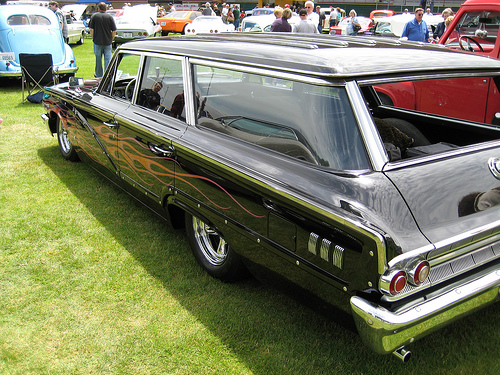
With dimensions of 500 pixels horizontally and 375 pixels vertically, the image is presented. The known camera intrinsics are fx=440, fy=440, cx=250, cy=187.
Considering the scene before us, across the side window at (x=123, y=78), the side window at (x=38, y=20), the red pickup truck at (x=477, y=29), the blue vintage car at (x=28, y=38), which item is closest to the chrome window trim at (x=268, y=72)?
the side window at (x=123, y=78)

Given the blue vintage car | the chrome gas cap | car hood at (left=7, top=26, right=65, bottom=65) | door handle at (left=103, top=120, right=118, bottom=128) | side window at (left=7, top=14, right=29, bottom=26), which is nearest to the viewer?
the chrome gas cap

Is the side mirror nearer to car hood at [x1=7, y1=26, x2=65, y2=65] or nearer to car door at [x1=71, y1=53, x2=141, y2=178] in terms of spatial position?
car door at [x1=71, y1=53, x2=141, y2=178]

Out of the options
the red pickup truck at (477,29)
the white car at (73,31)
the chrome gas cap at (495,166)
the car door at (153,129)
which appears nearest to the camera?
the chrome gas cap at (495,166)

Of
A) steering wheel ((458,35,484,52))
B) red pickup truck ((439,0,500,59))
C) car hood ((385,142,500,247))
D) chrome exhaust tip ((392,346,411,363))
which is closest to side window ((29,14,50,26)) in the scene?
red pickup truck ((439,0,500,59))

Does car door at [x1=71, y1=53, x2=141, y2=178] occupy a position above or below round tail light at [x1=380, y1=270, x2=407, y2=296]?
above

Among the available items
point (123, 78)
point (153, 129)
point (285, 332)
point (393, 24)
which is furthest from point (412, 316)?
point (393, 24)

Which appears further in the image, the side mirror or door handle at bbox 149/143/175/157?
the side mirror

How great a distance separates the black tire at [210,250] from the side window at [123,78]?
4.71 ft

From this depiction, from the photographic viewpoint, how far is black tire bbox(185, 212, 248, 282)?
313 centimetres

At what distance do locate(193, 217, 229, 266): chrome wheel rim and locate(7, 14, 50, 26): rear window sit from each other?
979 centimetres

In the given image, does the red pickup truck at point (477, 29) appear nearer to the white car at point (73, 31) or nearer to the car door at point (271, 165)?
the car door at point (271, 165)

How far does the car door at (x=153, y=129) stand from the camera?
325 centimetres

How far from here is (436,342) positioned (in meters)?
2.64

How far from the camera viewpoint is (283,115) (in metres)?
2.51
